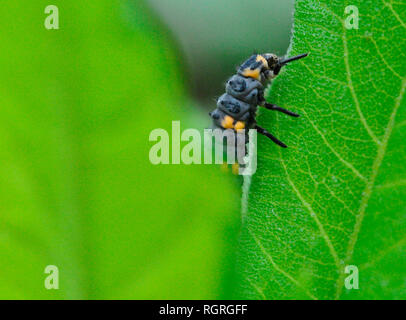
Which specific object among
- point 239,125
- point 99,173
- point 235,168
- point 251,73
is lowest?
point 99,173

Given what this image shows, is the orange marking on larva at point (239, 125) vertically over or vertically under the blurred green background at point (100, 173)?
over

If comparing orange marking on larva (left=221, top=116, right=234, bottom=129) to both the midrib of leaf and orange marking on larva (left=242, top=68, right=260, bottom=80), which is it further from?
the midrib of leaf

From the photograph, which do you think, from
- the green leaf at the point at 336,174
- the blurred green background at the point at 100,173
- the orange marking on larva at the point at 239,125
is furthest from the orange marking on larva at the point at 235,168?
the blurred green background at the point at 100,173

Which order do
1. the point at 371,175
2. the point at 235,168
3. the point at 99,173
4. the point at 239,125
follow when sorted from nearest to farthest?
the point at 99,173 → the point at 371,175 → the point at 235,168 → the point at 239,125

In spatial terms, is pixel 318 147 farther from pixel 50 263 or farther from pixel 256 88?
pixel 256 88

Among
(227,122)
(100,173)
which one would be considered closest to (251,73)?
(227,122)

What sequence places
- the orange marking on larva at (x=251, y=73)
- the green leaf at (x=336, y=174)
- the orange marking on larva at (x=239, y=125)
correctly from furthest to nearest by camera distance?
the orange marking on larva at (x=251, y=73) → the orange marking on larva at (x=239, y=125) → the green leaf at (x=336, y=174)

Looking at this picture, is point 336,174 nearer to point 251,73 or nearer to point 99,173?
point 99,173

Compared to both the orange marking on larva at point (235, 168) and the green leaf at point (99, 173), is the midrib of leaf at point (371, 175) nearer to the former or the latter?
the green leaf at point (99, 173)
